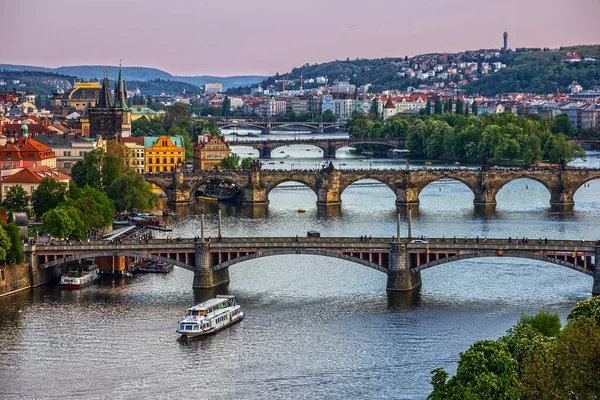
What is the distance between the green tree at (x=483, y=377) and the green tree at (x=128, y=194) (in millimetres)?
41342

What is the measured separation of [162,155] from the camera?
88.8 meters

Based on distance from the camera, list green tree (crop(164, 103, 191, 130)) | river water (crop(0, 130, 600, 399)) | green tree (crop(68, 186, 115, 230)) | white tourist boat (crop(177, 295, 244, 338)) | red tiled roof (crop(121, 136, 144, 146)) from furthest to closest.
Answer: green tree (crop(164, 103, 191, 130)) → red tiled roof (crop(121, 136, 144, 146)) → green tree (crop(68, 186, 115, 230)) → white tourist boat (crop(177, 295, 244, 338)) → river water (crop(0, 130, 600, 399))

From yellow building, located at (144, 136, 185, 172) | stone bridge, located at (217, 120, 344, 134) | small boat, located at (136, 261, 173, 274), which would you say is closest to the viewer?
small boat, located at (136, 261, 173, 274)

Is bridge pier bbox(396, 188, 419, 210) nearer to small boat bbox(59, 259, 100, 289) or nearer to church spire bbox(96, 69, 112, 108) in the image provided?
church spire bbox(96, 69, 112, 108)

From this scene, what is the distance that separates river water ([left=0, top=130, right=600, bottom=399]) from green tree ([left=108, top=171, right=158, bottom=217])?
15620 mm

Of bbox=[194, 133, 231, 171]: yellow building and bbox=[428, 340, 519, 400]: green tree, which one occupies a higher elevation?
bbox=[194, 133, 231, 171]: yellow building

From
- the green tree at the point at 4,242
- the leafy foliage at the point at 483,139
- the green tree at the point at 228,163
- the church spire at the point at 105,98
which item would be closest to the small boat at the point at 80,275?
the green tree at the point at 4,242

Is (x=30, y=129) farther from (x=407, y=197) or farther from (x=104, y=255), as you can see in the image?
(x=104, y=255)

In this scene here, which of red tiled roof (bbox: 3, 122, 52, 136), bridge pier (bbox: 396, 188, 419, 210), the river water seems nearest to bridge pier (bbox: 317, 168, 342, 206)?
bridge pier (bbox: 396, 188, 419, 210)

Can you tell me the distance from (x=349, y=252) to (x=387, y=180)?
3385 cm

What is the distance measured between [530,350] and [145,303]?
1935 cm

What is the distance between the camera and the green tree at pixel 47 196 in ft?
191

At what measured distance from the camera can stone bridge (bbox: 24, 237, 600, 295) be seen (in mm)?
44812

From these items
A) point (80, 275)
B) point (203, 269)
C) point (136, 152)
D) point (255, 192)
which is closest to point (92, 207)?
point (80, 275)
